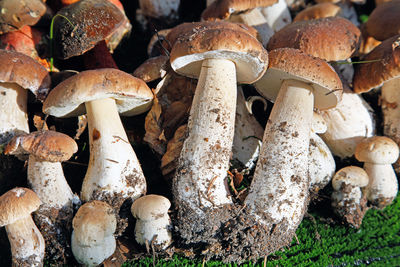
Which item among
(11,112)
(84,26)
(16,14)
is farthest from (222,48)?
(16,14)

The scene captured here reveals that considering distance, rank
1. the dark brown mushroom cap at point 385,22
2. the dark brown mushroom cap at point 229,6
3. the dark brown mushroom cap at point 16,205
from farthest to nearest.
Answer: the dark brown mushroom cap at point 385,22
the dark brown mushroom cap at point 229,6
the dark brown mushroom cap at point 16,205

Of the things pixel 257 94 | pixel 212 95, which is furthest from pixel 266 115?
pixel 212 95

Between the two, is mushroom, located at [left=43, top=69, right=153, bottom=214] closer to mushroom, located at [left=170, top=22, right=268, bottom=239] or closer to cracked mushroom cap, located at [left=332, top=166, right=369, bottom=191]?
mushroom, located at [left=170, top=22, right=268, bottom=239]

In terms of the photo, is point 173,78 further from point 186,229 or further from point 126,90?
point 186,229

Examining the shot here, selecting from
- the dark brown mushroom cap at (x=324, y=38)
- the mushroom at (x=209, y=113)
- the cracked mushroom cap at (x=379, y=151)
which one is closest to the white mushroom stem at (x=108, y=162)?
the mushroom at (x=209, y=113)

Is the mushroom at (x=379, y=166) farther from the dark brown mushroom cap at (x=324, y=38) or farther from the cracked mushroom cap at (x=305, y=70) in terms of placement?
the dark brown mushroom cap at (x=324, y=38)
